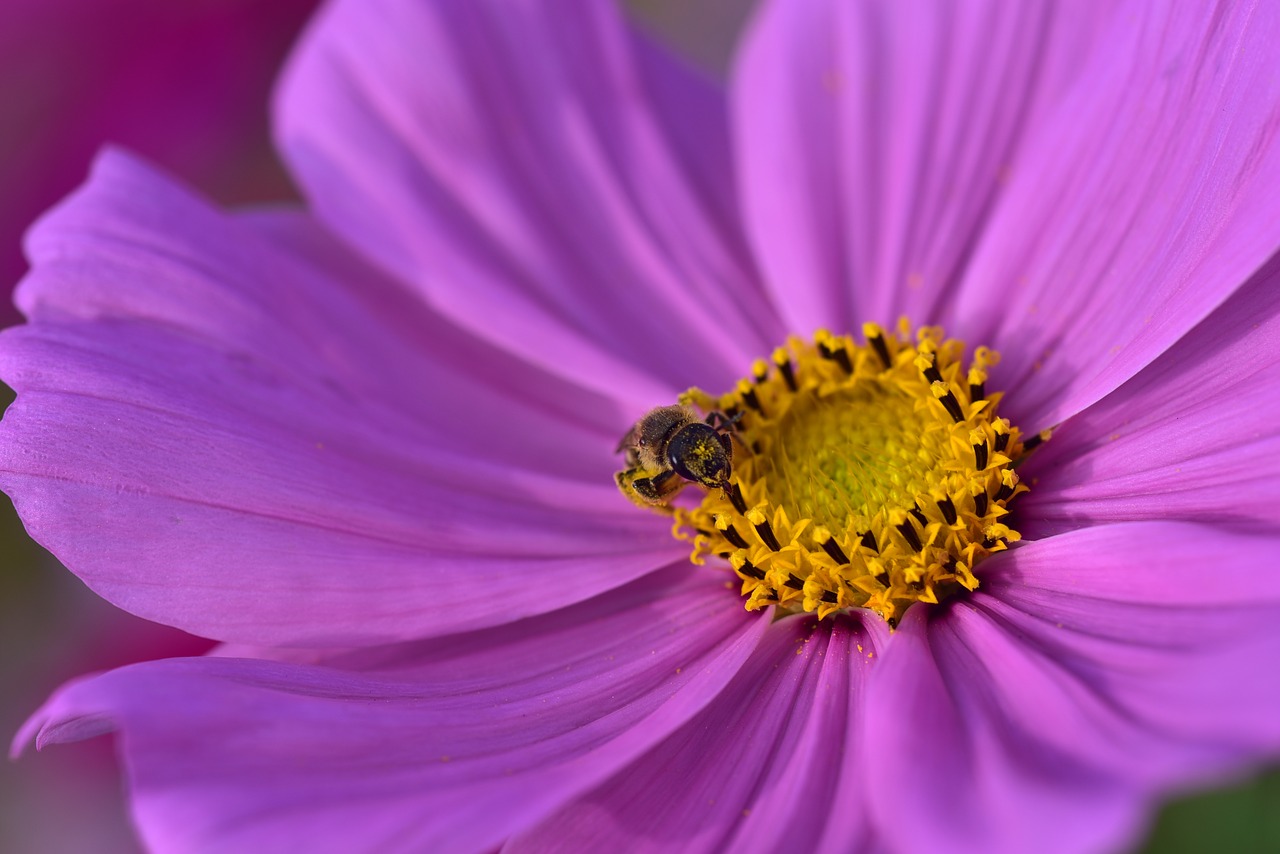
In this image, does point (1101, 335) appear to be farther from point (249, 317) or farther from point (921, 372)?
point (249, 317)

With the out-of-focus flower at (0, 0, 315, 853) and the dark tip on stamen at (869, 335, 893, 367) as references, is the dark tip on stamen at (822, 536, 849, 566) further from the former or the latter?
the out-of-focus flower at (0, 0, 315, 853)

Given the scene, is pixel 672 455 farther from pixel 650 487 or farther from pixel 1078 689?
pixel 1078 689

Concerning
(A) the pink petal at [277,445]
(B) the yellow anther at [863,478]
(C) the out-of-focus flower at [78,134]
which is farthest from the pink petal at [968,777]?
(C) the out-of-focus flower at [78,134]

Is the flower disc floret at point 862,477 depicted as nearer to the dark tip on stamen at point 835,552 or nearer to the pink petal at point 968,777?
the dark tip on stamen at point 835,552

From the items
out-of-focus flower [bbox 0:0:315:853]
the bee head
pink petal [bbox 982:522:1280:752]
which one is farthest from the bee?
out-of-focus flower [bbox 0:0:315:853]

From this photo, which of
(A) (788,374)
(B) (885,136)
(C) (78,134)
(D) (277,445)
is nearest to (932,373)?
(A) (788,374)

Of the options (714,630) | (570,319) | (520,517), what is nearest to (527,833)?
(714,630)
